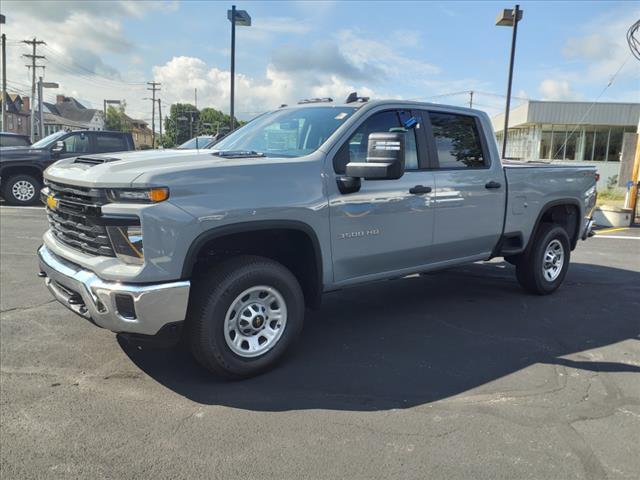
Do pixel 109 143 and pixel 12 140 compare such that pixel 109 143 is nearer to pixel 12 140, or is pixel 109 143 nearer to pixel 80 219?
pixel 12 140

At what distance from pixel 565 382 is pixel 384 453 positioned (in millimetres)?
1723

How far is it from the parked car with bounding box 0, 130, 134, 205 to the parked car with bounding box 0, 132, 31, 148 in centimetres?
111

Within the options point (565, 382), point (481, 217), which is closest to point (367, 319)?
point (481, 217)

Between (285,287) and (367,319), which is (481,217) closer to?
(367,319)

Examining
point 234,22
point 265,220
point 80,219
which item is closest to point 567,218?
point 265,220

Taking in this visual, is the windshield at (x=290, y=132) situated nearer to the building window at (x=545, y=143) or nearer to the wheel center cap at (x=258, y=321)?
the wheel center cap at (x=258, y=321)

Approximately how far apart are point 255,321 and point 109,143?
12.3m

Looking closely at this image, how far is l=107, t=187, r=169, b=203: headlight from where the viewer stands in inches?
126

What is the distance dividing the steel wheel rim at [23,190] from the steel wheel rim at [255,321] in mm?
12484

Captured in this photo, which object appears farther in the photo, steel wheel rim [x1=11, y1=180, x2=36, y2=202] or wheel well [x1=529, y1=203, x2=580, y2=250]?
steel wheel rim [x1=11, y1=180, x2=36, y2=202]

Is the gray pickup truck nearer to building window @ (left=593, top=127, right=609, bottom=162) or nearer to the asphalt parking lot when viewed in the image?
the asphalt parking lot

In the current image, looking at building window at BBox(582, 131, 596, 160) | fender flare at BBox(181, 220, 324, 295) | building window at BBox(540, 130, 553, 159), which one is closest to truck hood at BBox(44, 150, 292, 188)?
fender flare at BBox(181, 220, 324, 295)

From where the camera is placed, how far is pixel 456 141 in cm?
520

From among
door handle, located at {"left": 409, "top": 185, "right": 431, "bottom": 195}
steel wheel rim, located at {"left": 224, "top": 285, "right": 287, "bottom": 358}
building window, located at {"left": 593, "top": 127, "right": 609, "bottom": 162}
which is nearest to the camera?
steel wheel rim, located at {"left": 224, "top": 285, "right": 287, "bottom": 358}
